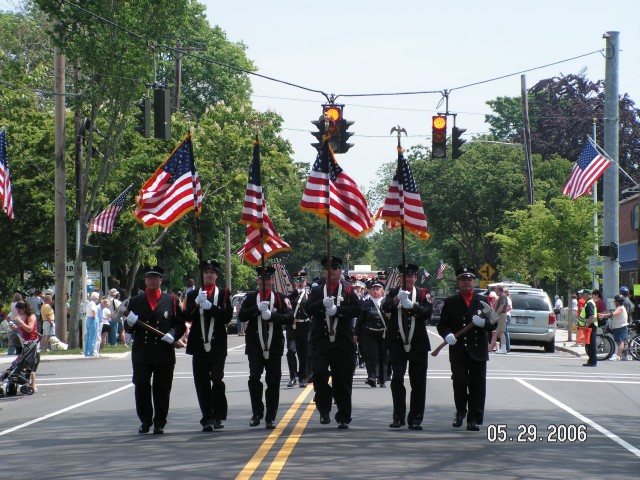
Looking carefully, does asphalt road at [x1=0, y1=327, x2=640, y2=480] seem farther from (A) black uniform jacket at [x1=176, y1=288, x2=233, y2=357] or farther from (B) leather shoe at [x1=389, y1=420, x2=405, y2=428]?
(A) black uniform jacket at [x1=176, y1=288, x2=233, y2=357]

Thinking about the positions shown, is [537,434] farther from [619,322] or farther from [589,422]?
[619,322]

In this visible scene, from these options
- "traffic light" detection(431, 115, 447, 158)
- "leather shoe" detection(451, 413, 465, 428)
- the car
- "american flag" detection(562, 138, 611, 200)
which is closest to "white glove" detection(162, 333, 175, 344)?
"leather shoe" detection(451, 413, 465, 428)

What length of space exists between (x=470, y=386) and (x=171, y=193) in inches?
195

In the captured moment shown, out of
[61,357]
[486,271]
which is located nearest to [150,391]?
[61,357]

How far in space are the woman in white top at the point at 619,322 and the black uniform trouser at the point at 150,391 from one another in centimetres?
1872

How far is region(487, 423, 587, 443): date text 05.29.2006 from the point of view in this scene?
1393 centimetres

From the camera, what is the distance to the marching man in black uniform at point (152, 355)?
1467cm

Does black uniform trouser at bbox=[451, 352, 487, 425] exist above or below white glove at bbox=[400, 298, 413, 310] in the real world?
below

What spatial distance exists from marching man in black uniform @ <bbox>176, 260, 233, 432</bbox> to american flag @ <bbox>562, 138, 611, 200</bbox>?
20473mm

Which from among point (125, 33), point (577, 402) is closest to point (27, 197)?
point (125, 33)

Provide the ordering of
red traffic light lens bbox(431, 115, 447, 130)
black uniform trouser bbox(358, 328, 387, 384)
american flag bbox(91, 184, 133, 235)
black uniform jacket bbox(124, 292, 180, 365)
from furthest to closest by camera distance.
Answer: american flag bbox(91, 184, 133, 235)
red traffic light lens bbox(431, 115, 447, 130)
black uniform trouser bbox(358, 328, 387, 384)
black uniform jacket bbox(124, 292, 180, 365)

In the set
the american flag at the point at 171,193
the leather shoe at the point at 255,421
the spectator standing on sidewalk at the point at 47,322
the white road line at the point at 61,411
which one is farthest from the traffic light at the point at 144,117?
the leather shoe at the point at 255,421

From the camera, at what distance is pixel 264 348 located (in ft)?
49.5

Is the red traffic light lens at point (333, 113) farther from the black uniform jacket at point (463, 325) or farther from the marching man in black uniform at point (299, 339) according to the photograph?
the black uniform jacket at point (463, 325)
